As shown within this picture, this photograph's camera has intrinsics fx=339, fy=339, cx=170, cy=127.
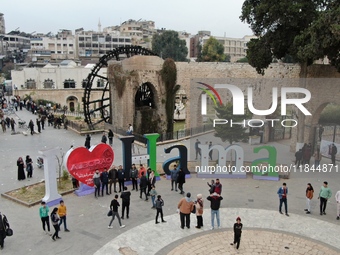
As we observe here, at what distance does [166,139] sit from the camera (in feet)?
74.5

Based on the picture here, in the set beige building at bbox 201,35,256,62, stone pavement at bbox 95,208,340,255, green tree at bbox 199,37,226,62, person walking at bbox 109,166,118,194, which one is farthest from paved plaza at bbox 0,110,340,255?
beige building at bbox 201,35,256,62

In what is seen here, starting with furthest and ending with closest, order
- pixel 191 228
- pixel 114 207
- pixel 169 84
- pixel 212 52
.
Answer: pixel 212 52 < pixel 169 84 < pixel 191 228 < pixel 114 207

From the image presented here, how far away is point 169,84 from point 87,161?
14412 millimetres

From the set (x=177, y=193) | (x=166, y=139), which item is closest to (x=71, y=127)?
(x=166, y=139)

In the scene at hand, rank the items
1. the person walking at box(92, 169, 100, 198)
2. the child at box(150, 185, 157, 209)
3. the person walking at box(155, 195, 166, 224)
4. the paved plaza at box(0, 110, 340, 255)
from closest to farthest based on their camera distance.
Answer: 1. the paved plaza at box(0, 110, 340, 255)
2. the person walking at box(155, 195, 166, 224)
3. the child at box(150, 185, 157, 209)
4. the person walking at box(92, 169, 100, 198)

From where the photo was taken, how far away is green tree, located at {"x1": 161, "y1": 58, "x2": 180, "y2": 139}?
2612cm

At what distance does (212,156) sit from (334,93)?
725cm

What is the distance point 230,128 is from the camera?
15.6 metres

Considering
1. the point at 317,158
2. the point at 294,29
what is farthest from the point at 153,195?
the point at 294,29

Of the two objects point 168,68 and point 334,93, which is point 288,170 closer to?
point 334,93

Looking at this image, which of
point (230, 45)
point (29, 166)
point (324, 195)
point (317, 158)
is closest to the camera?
point (324, 195)

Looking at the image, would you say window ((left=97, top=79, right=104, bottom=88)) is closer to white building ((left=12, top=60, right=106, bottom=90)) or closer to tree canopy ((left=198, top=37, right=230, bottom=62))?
white building ((left=12, top=60, right=106, bottom=90))

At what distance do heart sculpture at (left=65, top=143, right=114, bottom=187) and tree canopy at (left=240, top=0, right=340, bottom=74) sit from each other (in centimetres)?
1037

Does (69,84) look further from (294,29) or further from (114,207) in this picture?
(114,207)
